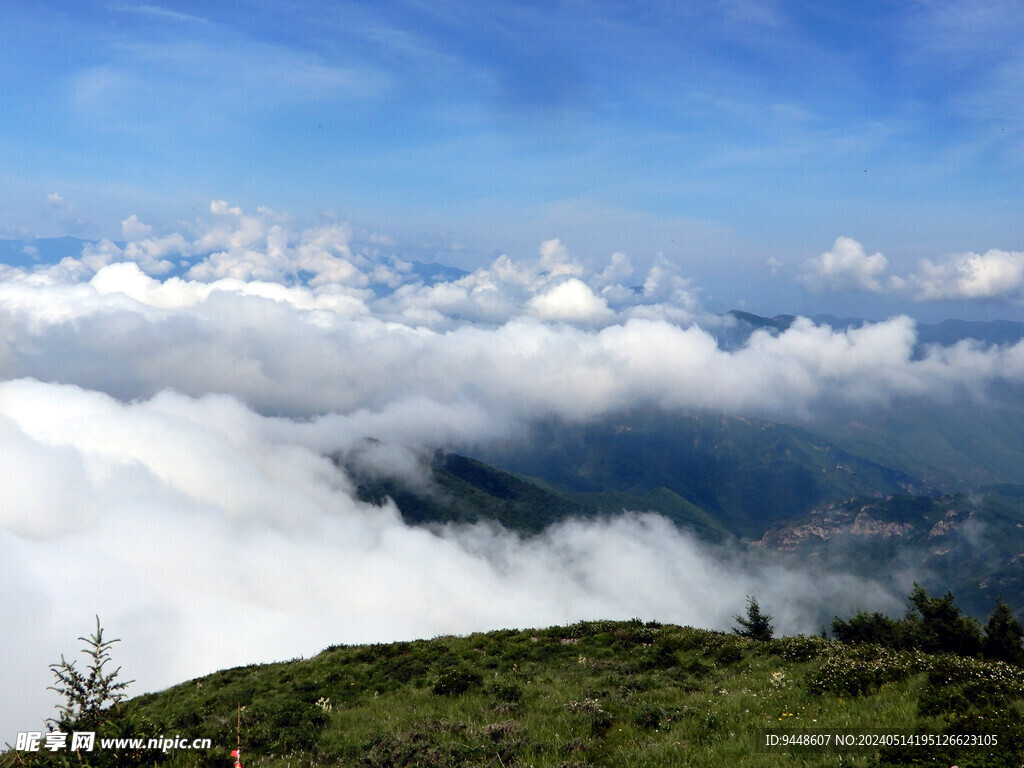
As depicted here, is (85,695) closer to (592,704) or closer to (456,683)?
(456,683)

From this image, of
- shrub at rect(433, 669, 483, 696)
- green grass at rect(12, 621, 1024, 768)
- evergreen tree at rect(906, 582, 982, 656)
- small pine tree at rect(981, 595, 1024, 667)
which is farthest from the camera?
evergreen tree at rect(906, 582, 982, 656)

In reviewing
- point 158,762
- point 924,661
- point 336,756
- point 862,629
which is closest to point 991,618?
point 862,629

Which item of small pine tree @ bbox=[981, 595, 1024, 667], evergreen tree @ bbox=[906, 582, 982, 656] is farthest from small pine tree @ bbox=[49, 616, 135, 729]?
evergreen tree @ bbox=[906, 582, 982, 656]

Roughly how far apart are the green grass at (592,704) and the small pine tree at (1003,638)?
42.4m

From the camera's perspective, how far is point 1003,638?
58.7 metres

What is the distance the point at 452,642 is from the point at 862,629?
6547 centimetres

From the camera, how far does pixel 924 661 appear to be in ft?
58.6

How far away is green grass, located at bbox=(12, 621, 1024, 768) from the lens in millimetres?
12914

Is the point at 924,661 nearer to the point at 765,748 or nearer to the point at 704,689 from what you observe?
the point at 704,689

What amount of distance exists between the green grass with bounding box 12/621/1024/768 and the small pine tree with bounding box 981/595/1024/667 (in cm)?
4244

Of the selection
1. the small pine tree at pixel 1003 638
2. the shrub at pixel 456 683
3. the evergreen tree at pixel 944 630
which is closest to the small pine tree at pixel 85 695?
the shrub at pixel 456 683

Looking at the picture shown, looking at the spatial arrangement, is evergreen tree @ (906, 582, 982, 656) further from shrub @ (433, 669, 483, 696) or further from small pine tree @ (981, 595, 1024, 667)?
shrub @ (433, 669, 483, 696)

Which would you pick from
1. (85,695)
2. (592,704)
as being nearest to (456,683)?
(592,704)

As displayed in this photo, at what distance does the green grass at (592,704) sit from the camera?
42.4ft
